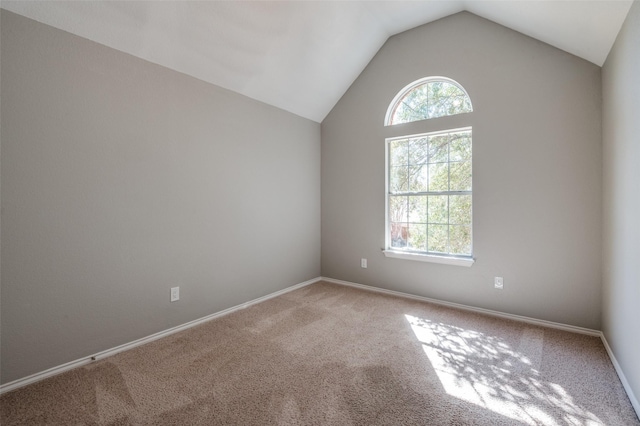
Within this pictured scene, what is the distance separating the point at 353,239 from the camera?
396cm

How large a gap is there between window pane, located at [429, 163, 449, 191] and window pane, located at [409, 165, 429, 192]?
0.06 metres

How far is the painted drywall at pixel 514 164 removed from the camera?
99.0 inches

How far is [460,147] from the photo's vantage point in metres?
3.16

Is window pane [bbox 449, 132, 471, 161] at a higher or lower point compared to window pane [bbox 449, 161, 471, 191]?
higher

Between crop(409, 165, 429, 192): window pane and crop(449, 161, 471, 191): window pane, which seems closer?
crop(449, 161, 471, 191): window pane

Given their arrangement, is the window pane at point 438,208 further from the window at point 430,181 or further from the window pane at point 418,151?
the window pane at point 418,151

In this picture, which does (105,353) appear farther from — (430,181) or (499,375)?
(430,181)

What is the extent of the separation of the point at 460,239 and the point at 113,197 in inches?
129

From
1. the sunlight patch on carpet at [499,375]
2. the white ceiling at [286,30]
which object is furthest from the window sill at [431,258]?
the white ceiling at [286,30]

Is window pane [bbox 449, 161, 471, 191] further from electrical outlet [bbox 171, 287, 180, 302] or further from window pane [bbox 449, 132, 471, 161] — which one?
electrical outlet [bbox 171, 287, 180, 302]

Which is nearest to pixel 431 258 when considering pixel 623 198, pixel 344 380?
pixel 623 198

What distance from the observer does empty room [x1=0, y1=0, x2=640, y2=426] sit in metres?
1.76

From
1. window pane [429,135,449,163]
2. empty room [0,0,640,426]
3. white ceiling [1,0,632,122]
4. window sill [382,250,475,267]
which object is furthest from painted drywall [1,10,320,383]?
window pane [429,135,449,163]

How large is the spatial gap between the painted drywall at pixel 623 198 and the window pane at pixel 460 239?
1.05m
